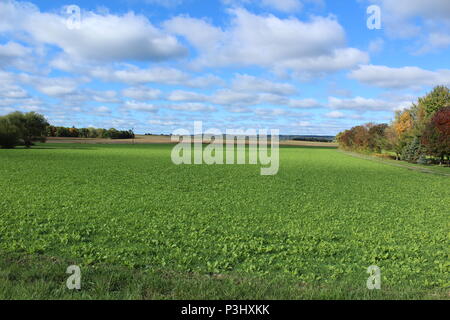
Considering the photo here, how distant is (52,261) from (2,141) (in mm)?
80216

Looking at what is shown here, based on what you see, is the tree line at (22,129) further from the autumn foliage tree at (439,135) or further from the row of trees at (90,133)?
the autumn foliage tree at (439,135)

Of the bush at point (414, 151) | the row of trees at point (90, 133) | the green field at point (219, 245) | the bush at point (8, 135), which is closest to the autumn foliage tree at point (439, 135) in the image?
the bush at point (414, 151)

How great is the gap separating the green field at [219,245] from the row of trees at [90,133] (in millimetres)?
140300

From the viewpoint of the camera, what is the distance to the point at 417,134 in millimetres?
52000

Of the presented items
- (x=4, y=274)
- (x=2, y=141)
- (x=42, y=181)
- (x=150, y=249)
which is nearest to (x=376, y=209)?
(x=150, y=249)

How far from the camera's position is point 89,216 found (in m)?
11.6

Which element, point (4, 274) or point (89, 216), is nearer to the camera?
point (4, 274)

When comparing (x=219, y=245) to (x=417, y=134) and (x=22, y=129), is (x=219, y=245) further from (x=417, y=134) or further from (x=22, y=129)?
(x=22, y=129)

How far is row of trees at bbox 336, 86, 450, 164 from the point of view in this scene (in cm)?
4303

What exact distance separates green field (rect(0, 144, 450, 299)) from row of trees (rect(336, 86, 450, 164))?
1200 inches

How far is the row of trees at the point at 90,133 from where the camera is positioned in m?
144

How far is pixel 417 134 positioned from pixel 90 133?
434 ft

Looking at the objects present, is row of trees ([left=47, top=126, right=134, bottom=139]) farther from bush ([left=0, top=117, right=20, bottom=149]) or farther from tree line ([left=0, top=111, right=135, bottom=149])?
bush ([left=0, top=117, right=20, bottom=149])

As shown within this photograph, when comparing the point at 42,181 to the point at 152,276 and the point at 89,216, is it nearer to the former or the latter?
the point at 89,216
